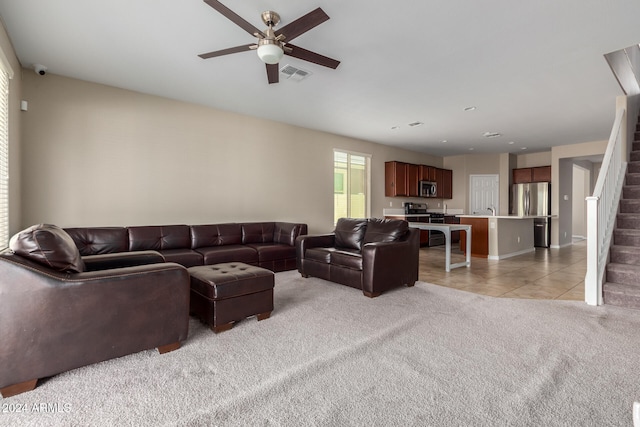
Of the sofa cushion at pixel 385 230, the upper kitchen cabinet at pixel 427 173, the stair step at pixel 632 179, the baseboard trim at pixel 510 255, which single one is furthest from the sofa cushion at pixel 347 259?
the upper kitchen cabinet at pixel 427 173

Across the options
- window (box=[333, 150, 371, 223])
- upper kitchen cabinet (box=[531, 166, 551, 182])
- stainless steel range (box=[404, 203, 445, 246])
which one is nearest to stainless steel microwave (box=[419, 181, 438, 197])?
stainless steel range (box=[404, 203, 445, 246])

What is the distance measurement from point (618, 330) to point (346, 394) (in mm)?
2373

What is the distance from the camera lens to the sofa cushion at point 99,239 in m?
3.61

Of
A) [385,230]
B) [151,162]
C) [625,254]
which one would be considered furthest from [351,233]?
[625,254]

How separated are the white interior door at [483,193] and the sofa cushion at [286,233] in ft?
20.7

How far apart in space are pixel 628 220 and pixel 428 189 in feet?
15.9

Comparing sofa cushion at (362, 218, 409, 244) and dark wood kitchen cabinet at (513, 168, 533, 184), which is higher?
dark wood kitchen cabinet at (513, 168, 533, 184)

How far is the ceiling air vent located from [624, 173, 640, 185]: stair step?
452 cm

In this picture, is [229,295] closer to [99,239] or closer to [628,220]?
[99,239]

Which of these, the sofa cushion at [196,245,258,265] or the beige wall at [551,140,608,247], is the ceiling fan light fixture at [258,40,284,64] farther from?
the beige wall at [551,140,608,247]

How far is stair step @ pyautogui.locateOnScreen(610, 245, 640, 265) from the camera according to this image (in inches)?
137

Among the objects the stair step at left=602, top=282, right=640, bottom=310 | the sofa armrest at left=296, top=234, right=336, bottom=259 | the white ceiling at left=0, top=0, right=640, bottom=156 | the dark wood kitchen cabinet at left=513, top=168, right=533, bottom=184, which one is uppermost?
the white ceiling at left=0, top=0, right=640, bottom=156

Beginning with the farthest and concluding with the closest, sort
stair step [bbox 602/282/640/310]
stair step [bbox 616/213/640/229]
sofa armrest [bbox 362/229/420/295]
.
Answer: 1. stair step [bbox 616/213/640/229]
2. sofa armrest [bbox 362/229/420/295]
3. stair step [bbox 602/282/640/310]

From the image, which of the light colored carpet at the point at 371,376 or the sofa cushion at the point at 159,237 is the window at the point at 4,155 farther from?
the light colored carpet at the point at 371,376
